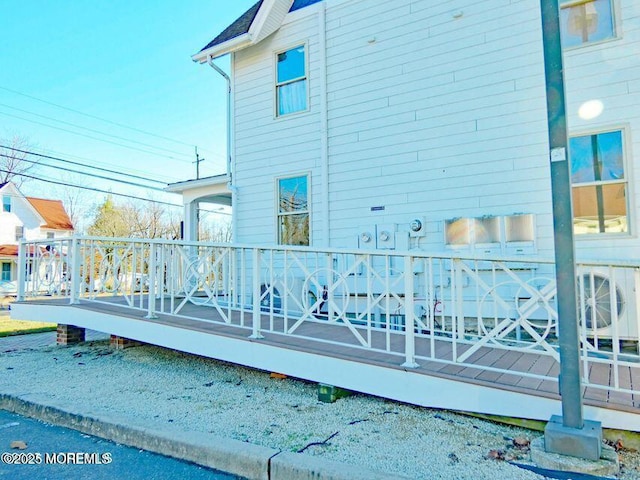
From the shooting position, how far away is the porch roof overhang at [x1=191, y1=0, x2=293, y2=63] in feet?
22.7

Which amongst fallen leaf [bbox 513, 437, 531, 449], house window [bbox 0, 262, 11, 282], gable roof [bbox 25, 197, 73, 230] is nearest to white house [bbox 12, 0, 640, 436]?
fallen leaf [bbox 513, 437, 531, 449]

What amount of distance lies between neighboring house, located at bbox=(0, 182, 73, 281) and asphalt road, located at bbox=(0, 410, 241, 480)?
24.3 m

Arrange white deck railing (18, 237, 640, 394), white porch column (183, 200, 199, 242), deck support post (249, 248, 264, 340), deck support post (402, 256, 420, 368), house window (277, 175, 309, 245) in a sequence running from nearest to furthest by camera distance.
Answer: white deck railing (18, 237, 640, 394)
deck support post (402, 256, 420, 368)
deck support post (249, 248, 264, 340)
house window (277, 175, 309, 245)
white porch column (183, 200, 199, 242)

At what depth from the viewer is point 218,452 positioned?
258 centimetres

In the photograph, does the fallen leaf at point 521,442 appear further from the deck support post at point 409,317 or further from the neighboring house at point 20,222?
the neighboring house at point 20,222

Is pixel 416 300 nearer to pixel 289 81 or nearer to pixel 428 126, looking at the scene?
pixel 428 126

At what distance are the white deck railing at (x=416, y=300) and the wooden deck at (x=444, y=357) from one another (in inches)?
1.4

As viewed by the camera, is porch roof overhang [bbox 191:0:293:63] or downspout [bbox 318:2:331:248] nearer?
downspout [bbox 318:2:331:248]

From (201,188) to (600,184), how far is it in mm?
6976

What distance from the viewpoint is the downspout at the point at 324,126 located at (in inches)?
260

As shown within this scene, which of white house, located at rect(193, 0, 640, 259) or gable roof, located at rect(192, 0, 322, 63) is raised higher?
gable roof, located at rect(192, 0, 322, 63)

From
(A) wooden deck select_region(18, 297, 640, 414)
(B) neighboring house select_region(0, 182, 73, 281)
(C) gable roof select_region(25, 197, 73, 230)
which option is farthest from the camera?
(C) gable roof select_region(25, 197, 73, 230)

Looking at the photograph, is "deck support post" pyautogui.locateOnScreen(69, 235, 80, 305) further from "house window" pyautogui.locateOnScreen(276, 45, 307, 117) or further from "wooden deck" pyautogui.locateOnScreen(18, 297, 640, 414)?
"house window" pyautogui.locateOnScreen(276, 45, 307, 117)

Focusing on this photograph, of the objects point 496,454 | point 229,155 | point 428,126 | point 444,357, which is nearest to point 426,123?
point 428,126
